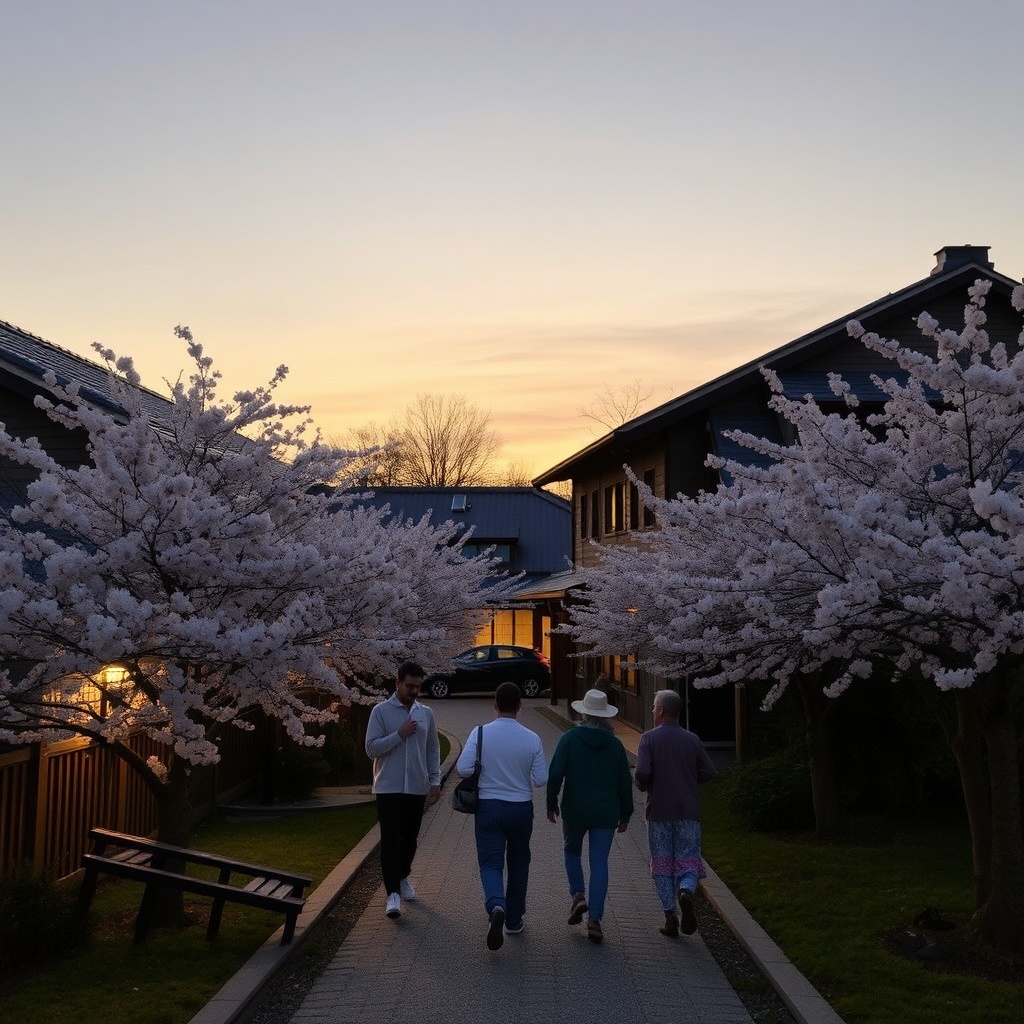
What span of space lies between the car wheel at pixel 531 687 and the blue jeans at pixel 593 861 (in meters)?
28.4

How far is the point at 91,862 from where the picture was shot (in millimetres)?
8023

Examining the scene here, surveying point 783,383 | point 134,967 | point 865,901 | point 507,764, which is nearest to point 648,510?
point 783,383

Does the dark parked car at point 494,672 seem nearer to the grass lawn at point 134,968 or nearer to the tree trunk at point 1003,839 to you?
the grass lawn at point 134,968

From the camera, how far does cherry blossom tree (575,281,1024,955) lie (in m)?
6.23

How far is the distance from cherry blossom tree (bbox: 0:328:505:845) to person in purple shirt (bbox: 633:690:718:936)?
6.81 feet

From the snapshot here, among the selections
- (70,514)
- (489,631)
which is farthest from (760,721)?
(489,631)

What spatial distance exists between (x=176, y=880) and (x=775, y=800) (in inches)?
290

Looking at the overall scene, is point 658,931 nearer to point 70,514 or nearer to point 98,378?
point 70,514

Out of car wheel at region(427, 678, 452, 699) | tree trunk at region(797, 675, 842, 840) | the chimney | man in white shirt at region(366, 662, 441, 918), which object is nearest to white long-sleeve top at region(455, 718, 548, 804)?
man in white shirt at region(366, 662, 441, 918)

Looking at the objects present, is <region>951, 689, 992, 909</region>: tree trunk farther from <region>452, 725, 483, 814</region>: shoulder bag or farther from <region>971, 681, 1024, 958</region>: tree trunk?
<region>452, 725, 483, 814</region>: shoulder bag

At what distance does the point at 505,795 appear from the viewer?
832cm

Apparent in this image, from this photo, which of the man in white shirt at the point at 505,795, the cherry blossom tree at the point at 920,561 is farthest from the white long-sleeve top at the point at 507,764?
the cherry blossom tree at the point at 920,561

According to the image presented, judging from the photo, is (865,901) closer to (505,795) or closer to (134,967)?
Result: (505,795)

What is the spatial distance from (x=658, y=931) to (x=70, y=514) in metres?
4.95
